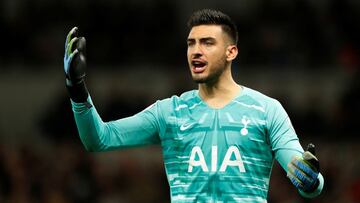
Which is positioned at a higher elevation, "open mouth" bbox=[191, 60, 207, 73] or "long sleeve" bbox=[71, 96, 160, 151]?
"open mouth" bbox=[191, 60, 207, 73]

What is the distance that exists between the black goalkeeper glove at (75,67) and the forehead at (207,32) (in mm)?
742

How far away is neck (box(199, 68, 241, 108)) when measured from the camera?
5.45 m

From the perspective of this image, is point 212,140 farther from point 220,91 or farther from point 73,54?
point 73,54

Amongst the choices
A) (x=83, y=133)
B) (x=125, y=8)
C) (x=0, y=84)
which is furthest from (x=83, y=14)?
(x=83, y=133)

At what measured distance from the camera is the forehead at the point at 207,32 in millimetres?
5391

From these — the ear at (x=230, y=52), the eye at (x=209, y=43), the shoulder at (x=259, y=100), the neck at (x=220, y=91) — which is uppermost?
the eye at (x=209, y=43)

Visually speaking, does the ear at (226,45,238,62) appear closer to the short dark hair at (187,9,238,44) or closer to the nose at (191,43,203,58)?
the short dark hair at (187,9,238,44)

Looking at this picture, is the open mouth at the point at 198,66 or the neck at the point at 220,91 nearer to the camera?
the open mouth at the point at 198,66

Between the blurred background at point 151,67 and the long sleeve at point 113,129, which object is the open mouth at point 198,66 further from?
the blurred background at point 151,67

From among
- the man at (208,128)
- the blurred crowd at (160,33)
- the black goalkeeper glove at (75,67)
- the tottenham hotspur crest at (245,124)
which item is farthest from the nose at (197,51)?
the blurred crowd at (160,33)

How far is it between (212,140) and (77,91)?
865mm

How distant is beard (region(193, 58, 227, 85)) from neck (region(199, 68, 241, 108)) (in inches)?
1.3

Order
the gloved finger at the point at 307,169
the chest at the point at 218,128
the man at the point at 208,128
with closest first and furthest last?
the gloved finger at the point at 307,169 < the man at the point at 208,128 < the chest at the point at 218,128

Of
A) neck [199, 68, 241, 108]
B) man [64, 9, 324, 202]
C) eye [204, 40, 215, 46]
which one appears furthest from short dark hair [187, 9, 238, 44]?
neck [199, 68, 241, 108]
